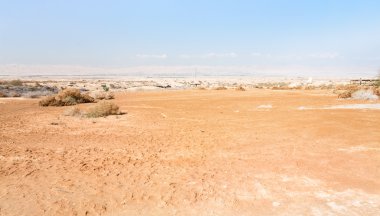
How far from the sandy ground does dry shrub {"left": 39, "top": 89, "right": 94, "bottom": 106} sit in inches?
428

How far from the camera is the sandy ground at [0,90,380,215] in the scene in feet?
21.5

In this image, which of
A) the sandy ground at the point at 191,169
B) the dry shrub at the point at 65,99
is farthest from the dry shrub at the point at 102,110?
the dry shrub at the point at 65,99

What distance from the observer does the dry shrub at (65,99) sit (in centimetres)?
2607

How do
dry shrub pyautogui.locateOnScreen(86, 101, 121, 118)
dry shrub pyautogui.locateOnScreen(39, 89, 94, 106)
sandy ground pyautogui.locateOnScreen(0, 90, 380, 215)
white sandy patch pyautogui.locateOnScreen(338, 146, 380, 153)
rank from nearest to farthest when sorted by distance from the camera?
sandy ground pyautogui.locateOnScreen(0, 90, 380, 215)
white sandy patch pyautogui.locateOnScreen(338, 146, 380, 153)
dry shrub pyautogui.locateOnScreen(86, 101, 121, 118)
dry shrub pyautogui.locateOnScreen(39, 89, 94, 106)

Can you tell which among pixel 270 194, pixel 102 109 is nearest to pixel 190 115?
pixel 102 109

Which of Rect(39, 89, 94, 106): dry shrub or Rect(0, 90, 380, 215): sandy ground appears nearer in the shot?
Rect(0, 90, 380, 215): sandy ground

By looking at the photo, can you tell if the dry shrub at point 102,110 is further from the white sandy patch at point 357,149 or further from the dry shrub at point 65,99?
the white sandy patch at point 357,149

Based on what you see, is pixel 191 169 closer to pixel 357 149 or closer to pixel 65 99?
pixel 357 149

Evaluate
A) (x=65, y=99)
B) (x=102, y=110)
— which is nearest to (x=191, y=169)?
(x=102, y=110)

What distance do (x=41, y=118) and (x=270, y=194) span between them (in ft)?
45.0

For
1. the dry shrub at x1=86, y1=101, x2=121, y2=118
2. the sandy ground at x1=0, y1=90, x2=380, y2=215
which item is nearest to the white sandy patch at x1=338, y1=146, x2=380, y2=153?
the sandy ground at x1=0, y1=90, x2=380, y2=215

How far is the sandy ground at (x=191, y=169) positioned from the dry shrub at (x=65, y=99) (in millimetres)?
10859

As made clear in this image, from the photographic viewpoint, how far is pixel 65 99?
1061 inches

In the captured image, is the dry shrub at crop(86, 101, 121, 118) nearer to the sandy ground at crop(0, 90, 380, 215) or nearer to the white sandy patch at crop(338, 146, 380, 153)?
the sandy ground at crop(0, 90, 380, 215)
